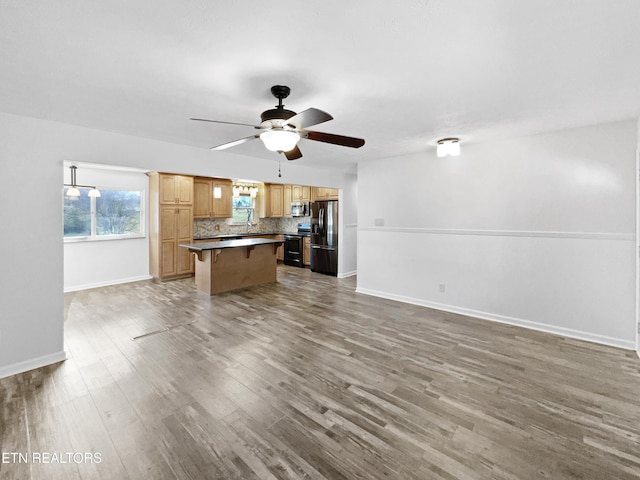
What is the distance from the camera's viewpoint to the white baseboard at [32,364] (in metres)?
2.62

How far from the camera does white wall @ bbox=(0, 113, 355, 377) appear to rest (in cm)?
264

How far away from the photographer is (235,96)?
233 cm

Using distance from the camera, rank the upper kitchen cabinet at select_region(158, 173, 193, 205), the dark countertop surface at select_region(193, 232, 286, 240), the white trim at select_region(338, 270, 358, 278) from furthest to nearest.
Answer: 1. the dark countertop surface at select_region(193, 232, 286, 240)
2. the white trim at select_region(338, 270, 358, 278)
3. the upper kitchen cabinet at select_region(158, 173, 193, 205)

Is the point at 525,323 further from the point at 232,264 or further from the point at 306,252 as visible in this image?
the point at 306,252

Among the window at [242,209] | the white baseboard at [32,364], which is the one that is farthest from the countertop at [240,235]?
the white baseboard at [32,364]

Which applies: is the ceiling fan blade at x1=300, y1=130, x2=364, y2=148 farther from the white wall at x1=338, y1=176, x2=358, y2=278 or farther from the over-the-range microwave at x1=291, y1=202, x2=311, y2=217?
the over-the-range microwave at x1=291, y1=202, x2=311, y2=217

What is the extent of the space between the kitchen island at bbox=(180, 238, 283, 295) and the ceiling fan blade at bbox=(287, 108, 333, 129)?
142 inches

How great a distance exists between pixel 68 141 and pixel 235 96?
2.06 meters

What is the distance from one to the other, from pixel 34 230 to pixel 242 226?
18.6 feet

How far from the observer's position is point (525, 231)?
3658mm

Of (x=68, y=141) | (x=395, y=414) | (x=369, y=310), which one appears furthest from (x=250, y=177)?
(x=395, y=414)

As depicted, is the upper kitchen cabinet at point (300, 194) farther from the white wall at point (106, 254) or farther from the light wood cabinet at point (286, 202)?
the white wall at point (106, 254)

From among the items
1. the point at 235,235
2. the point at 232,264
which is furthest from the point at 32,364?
the point at 235,235

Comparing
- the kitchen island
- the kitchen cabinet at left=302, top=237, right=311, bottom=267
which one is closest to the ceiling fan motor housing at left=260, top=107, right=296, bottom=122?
the kitchen island
